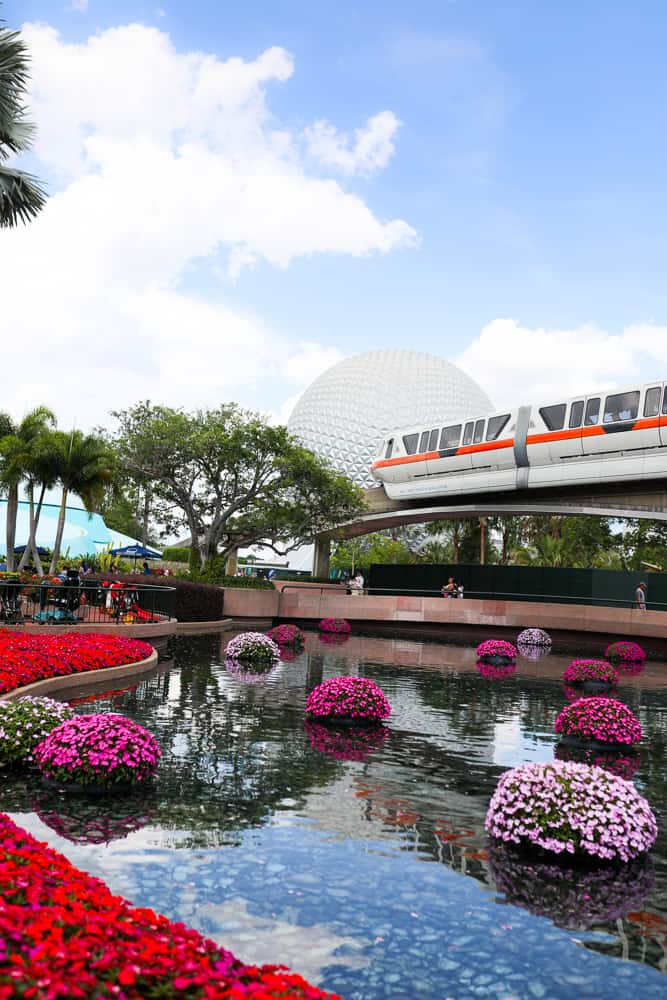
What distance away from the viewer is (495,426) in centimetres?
3969

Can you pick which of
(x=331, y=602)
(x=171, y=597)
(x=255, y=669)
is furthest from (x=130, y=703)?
(x=331, y=602)

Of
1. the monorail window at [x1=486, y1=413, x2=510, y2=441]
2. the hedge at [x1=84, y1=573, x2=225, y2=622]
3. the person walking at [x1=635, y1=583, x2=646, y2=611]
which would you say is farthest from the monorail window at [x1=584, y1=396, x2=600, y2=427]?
the hedge at [x1=84, y1=573, x2=225, y2=622]

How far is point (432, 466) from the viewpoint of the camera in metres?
44.2

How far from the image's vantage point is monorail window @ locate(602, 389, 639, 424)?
3312 centimetres

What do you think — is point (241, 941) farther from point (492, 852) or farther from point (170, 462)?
point (170, 462)

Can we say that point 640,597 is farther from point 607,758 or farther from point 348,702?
point 348,702

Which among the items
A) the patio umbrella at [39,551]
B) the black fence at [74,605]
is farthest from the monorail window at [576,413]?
the patio umbrella at [39,551]

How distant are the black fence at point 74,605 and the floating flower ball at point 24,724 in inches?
361

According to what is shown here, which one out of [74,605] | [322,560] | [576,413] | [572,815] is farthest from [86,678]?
[322,560]

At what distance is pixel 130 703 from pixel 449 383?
177 ft

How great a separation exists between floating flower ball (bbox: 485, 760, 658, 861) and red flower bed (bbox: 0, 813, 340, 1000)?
12.0ft

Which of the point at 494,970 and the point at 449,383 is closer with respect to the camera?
the point at 494,970

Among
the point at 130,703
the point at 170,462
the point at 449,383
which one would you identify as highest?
the point at 449,383

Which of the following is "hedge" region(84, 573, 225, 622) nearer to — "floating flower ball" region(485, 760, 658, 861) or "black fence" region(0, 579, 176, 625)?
"black fence" region(0, 579, 176, 625)
